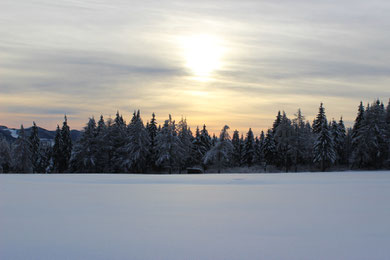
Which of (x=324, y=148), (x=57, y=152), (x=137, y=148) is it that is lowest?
(x=57, y=152)

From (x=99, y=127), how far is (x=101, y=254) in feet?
218

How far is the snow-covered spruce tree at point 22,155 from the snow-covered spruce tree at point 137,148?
20.3 metres

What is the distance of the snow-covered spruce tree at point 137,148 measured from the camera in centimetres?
6303

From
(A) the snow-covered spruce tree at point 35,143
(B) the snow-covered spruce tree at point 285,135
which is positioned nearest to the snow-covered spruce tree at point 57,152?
(A) the snow-covered spruce tree at point 35,143

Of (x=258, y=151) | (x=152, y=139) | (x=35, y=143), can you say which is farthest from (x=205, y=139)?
(x=35, y=143)

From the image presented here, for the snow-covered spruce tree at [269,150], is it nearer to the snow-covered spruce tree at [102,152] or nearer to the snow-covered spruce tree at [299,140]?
the snow-covered spruce tree at [299,140]

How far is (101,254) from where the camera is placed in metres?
6.39

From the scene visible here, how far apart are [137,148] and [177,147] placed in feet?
25.1

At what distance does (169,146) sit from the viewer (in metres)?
64.4

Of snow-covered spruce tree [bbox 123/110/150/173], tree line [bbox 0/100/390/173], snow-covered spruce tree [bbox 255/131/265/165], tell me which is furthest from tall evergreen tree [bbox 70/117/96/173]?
snow-covered spruce tree [bbox 255/131/265/165]

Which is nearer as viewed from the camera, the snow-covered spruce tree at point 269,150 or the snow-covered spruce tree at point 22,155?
the snow-covered spruce tree at point 22,155

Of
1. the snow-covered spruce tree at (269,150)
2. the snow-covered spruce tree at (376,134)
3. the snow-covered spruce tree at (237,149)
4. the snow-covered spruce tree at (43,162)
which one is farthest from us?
the snow-covered spruce tree at (237,149)

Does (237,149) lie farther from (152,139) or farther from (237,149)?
(152,139)

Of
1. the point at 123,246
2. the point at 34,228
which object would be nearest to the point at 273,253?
the point at 123,246
